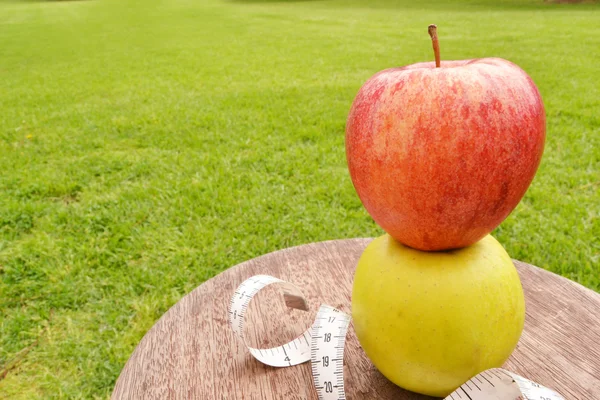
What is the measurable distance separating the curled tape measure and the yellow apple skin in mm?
42

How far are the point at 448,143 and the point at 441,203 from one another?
106 mm

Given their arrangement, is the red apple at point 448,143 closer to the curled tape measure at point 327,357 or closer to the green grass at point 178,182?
the curled tape measure at point 327,357

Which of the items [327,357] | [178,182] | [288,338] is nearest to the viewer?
[327,357]

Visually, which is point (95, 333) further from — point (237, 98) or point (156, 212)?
point (237, 98)

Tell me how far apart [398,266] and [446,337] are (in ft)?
0.47

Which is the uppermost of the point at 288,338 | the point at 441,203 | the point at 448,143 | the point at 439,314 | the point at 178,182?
the point at 448,143

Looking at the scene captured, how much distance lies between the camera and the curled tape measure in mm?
845

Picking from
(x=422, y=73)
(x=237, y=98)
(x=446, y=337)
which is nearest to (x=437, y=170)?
(x=422, y=73)

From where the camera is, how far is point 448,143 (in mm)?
807

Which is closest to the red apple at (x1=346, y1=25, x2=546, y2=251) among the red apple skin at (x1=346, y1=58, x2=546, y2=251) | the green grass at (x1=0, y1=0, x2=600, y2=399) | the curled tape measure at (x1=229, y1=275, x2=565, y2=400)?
the red apple skin at (x1=346, y1=58, x2=546, y2=251)

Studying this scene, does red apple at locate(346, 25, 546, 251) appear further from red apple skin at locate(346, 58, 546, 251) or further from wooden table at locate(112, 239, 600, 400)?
wooden table at locate(112, 239, 600, 400)

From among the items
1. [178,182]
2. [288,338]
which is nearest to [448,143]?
[288,338]

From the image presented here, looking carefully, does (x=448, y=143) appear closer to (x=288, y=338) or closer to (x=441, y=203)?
(x=441, y=203)

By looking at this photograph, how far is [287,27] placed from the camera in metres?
11.6
